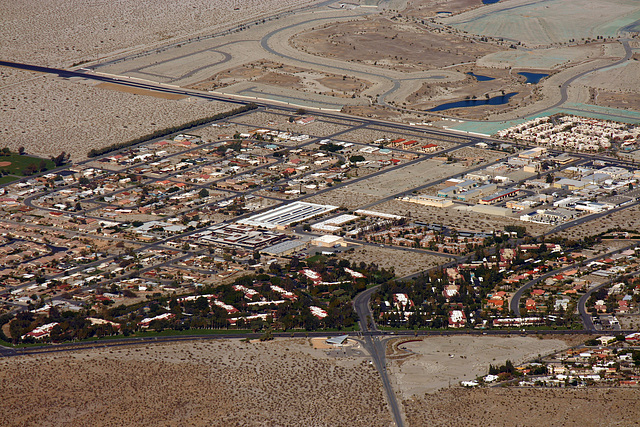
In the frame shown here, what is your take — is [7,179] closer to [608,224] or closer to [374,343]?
[374,343]

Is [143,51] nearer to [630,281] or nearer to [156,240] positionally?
[156,240]

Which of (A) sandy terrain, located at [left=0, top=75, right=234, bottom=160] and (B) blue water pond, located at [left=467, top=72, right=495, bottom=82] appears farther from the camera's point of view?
(B) blue water pond, located at [left=467, top=72, right=495, bottom=82]

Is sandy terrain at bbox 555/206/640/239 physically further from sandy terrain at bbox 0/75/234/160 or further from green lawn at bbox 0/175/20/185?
green lawn at bbox 0/175/20/185

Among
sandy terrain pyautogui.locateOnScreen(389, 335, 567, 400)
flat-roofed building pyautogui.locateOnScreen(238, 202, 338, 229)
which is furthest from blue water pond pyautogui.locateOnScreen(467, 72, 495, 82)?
sandy terrain pyautogui.locateOnScreen(389, 335, 567, 400)

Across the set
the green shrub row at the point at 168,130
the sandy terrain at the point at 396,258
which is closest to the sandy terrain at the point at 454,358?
the sandy terrain at the point at 396,258

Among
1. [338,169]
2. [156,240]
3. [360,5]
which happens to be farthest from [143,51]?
[156,240]

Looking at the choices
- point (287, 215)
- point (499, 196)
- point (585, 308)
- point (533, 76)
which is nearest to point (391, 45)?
point (533, 76)

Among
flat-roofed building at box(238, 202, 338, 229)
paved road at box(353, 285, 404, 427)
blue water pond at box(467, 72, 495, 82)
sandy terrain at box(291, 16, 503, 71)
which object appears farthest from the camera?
sandy terrain at box(291, 16, 503, 71)

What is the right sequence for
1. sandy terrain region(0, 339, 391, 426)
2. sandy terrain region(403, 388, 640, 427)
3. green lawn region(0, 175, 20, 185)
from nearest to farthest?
sandy terrain region(403, 388, 640, 427), sandy terrain region(0, 339, 391, 426), green lawn region(0, 175, 20, 185)
